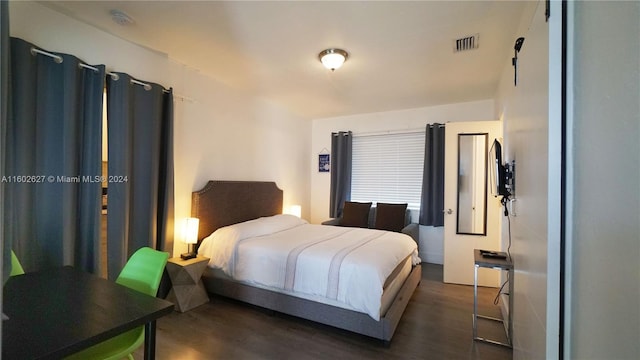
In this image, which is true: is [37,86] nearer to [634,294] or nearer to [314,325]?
[314,325]

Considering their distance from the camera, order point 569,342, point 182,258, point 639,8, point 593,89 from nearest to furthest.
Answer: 1. point 639,8
2. point 593,89
3. point 569,342
4. point 182,258

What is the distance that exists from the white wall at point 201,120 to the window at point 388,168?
107cm

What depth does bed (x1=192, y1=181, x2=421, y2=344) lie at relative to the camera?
226 cm

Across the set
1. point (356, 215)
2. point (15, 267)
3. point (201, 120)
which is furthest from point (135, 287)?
point (356, 215)

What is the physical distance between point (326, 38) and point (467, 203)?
2714mm

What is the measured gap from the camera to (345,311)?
230 cm

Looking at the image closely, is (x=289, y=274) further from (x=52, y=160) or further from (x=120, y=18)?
(x=120, y=18)

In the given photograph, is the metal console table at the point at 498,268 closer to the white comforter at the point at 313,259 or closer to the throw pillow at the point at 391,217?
the white comforter at the point at 313,259

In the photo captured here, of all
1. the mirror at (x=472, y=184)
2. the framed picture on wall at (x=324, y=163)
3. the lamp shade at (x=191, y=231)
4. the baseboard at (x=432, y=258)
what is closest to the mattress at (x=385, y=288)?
the lamp shade at (x=191, y=231)

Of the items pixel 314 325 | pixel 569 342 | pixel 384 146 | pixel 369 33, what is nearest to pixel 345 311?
pixel 314 325

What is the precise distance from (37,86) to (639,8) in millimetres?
3034

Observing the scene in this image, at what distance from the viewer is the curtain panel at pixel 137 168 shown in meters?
2.40

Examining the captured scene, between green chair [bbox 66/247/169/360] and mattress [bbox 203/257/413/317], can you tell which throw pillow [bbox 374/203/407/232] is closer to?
mattress [bbox 203/257/413/317]

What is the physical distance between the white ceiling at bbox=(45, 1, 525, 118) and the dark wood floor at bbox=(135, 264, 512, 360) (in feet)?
8.36
